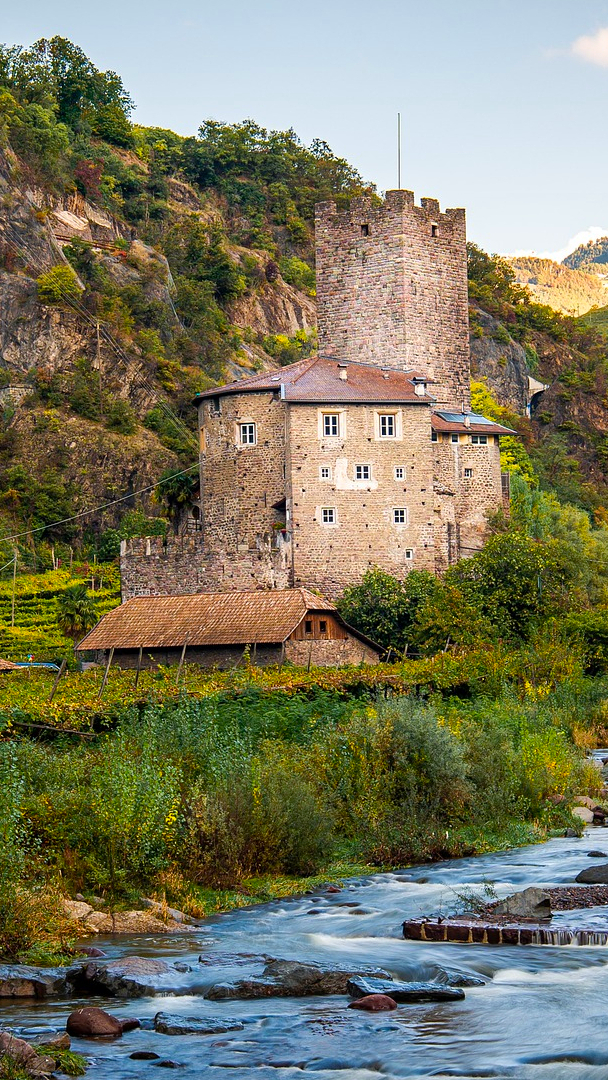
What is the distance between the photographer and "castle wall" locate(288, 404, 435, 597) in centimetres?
4959

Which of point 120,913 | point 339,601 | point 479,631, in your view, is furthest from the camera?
point 339,601

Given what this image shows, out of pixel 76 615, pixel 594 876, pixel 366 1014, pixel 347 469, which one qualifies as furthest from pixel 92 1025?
pixel 76 615

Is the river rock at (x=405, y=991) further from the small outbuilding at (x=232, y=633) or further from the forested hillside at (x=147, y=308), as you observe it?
the forested hillside at (x=147, y=308)

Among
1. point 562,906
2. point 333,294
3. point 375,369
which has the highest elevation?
point 333,294

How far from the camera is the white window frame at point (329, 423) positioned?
50500mm

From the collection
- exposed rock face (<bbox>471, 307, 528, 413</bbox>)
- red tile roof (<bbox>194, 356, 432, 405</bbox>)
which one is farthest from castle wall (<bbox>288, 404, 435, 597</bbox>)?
exposed rock face (<bbox>471, 307, 528, 413</bbox>)

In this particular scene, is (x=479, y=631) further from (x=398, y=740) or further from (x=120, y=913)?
(x=120, y=913)

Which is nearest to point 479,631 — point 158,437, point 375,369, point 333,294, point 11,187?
point 375,369

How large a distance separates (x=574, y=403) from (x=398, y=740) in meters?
69.1

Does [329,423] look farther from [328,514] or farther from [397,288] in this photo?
[397,288]

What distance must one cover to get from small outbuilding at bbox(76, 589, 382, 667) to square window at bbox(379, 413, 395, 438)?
7979 mm

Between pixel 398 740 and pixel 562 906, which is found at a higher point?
pixel 398 740

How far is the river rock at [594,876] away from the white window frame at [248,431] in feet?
114

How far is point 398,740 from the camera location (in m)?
21.4
